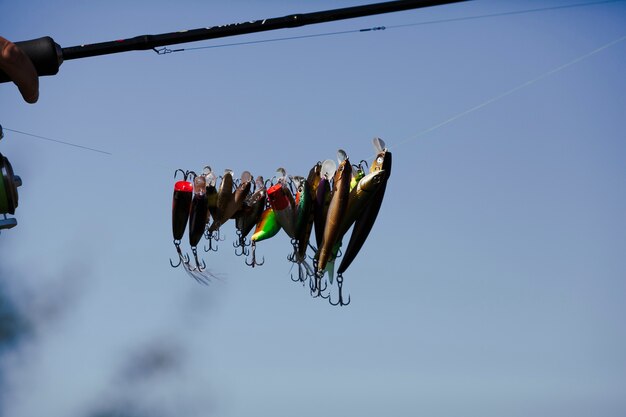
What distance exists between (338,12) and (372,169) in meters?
6.63

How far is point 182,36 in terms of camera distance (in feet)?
21.0

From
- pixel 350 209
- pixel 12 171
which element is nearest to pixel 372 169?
pixel 350 209

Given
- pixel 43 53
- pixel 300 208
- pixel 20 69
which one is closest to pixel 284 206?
pixel 300 208

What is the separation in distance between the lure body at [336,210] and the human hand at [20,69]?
711 centimetres

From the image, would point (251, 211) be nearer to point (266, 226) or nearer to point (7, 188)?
point (266, 226)

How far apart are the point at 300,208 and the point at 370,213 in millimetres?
1031

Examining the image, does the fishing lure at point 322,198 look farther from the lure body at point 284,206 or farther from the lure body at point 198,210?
the lure body at point 198,210

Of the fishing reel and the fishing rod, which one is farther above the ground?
the fishing rod

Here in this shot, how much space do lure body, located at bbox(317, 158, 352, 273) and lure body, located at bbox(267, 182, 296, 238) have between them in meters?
0.69

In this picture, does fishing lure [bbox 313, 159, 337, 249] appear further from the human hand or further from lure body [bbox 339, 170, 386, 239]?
the human hand

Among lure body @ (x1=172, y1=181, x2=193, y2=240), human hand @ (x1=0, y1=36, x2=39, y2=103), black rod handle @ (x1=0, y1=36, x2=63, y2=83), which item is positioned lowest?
human hand @ (x1=0, y1=36, x2=39, y2=103)

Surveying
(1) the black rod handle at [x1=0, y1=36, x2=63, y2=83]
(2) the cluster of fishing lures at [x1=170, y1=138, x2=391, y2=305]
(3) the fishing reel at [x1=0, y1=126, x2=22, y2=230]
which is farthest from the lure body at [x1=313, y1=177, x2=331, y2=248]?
(1) the black rod handle at [x1=0, y1=36, x2=63, y2=83]

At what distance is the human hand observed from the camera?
5.65 meters

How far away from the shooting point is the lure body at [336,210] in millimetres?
12781
